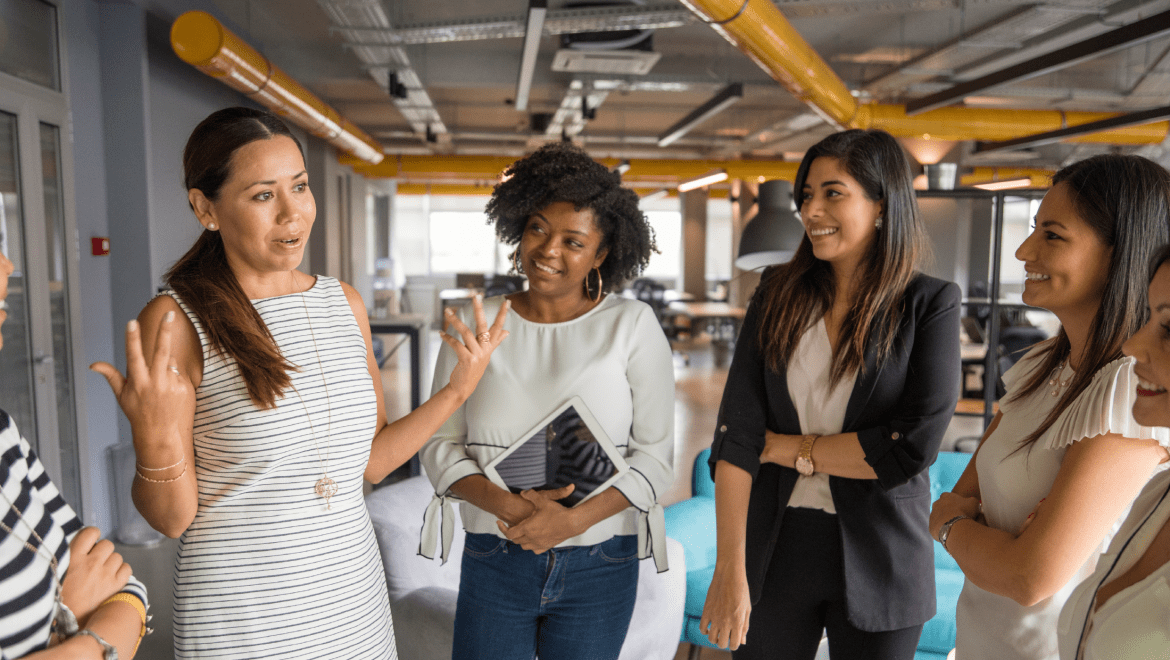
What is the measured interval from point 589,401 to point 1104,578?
86 cm

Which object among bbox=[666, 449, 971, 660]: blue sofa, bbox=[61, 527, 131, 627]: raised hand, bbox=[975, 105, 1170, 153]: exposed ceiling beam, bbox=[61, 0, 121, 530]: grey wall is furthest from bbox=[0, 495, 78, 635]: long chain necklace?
bbox=[975, 105, 1170, 153]: exposed ceiling beam

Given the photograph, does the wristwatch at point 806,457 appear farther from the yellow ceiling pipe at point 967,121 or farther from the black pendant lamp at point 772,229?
the yellow ceiling pipe at point 967,121

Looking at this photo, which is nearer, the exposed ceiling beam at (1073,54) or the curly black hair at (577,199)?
the curly black hair at (577,199)

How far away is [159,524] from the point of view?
113 cm

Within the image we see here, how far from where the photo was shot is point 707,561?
3.09m

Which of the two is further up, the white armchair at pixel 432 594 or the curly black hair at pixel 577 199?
the curly black hair at pixel 577 199

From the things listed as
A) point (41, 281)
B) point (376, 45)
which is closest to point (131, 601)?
point (41, 281)

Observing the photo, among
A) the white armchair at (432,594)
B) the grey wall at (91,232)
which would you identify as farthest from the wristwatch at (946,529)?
the grey wall at (91,232)

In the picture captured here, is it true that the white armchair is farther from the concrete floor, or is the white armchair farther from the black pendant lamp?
the black pendant lamp

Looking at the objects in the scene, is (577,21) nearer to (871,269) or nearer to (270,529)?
(871,269)

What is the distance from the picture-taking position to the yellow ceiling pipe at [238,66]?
14.4 feet

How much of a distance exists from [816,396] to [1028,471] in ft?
1.26

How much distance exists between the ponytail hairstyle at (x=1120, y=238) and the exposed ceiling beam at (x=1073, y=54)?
12.3 ft

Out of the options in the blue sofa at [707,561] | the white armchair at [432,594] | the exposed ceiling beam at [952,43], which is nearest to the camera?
the white armchair at [432,594]
